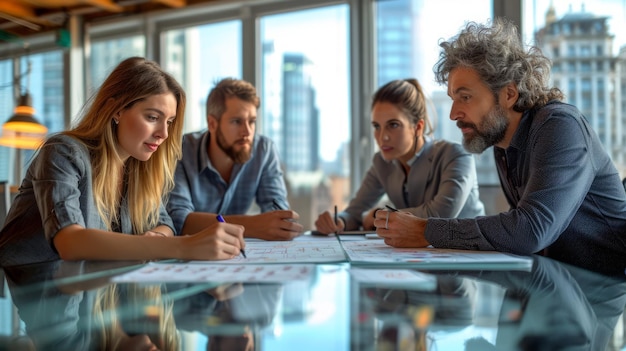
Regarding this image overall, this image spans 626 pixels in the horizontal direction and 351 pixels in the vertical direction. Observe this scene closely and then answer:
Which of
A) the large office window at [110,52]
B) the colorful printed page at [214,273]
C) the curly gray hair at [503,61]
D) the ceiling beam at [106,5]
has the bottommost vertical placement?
the colorful printed page at [214,273]

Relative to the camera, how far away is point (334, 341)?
0.54 m

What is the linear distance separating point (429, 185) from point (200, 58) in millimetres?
3169

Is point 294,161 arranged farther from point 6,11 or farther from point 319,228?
point 6,11

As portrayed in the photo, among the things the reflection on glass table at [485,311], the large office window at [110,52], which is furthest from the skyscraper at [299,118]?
the reflection on glass table at [485,311]

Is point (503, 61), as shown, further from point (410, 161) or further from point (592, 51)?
point (592, 51)

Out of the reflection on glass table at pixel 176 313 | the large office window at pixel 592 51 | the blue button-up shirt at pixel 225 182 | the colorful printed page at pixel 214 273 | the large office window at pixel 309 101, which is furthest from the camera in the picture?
the large office window at pixel 309 101

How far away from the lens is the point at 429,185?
2.54 metres

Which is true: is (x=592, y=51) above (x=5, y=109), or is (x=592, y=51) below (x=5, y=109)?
above

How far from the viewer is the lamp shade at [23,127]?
4.54 m

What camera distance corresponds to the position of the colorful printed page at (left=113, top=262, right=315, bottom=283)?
0.91 meters

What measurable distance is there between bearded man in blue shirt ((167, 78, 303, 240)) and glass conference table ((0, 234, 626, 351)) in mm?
1533

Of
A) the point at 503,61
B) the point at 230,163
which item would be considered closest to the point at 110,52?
the point at 230,163

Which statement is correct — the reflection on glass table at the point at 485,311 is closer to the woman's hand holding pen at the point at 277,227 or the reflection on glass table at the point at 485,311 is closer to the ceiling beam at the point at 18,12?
the woman's hand holding pen at the point at 277,227

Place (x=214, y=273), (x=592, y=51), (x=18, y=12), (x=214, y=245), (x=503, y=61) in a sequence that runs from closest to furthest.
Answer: (x=214, y=273) → (x=214, y=245) → (x=503, y=61) → (x=592, y=51) → (x=18, y=12)
